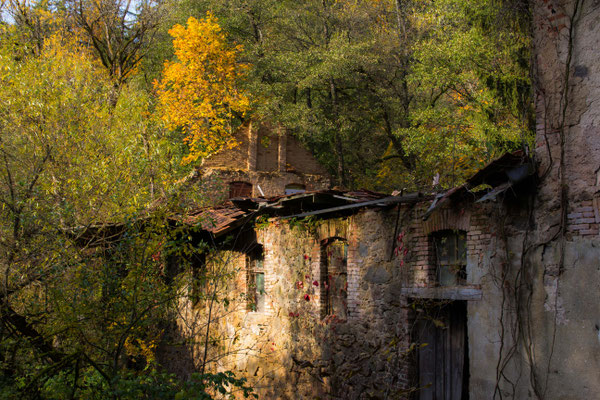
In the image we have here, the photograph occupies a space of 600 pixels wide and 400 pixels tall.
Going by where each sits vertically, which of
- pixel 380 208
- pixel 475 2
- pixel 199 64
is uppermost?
pixel 199 64

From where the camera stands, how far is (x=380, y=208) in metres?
8.27

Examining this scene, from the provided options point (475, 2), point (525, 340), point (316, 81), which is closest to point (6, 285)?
point (525, 340)

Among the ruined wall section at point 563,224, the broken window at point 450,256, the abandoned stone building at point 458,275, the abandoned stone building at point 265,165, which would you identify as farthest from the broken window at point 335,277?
the abandoned stone building at point 265,165

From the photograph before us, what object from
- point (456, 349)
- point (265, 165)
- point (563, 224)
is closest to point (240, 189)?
point (265, 165)

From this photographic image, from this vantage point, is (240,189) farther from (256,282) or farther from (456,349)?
(456,349)

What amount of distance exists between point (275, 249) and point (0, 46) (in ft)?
26.8

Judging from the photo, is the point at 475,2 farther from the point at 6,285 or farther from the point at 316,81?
the point at 6,285

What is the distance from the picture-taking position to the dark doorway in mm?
7258

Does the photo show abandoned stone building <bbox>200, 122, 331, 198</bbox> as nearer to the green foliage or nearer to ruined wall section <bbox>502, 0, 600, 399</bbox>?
the green foliage

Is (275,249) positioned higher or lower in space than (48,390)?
higher

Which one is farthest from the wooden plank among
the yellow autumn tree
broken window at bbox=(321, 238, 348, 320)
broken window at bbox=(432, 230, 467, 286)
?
the yellow autumn tree

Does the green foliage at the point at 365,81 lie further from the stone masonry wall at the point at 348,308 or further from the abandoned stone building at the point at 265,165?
the stone masonry wall at the point at 348,308

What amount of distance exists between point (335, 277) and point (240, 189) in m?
13.1

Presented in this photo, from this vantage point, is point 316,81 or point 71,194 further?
point 316,81
